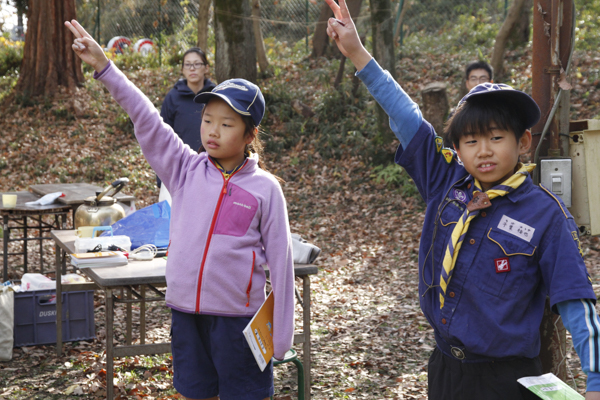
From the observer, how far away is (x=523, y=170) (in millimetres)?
2004

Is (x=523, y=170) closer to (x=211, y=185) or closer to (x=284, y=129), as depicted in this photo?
(x=211, y=185)

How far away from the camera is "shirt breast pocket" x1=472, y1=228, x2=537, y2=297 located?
1.90 meters

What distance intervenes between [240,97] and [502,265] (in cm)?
134

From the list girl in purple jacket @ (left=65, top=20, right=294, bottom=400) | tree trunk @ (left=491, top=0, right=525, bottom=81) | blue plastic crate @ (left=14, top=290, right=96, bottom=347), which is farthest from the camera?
tree trunk @ (left=491, top=0, right=525, bottom=81)

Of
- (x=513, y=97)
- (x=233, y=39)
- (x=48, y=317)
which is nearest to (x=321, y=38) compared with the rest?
(x=233, y=39)

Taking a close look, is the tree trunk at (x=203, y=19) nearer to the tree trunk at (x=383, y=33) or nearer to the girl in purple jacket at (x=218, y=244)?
the tree trunk at (x=383, y=33)

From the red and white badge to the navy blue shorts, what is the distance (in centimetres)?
117

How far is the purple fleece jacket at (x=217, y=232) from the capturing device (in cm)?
259

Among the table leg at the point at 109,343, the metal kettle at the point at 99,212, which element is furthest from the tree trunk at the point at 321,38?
the table leg at the point at 109,343

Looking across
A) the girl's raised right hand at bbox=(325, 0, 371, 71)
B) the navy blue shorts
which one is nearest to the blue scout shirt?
the girl's raised right hand at bbox=(325, 0, 371, 71)

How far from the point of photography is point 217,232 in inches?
102

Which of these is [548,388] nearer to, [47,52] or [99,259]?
[99,259]

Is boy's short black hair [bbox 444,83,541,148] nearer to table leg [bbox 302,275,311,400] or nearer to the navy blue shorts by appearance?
the navy blue shorts

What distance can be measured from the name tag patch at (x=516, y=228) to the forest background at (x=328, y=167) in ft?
4.44
